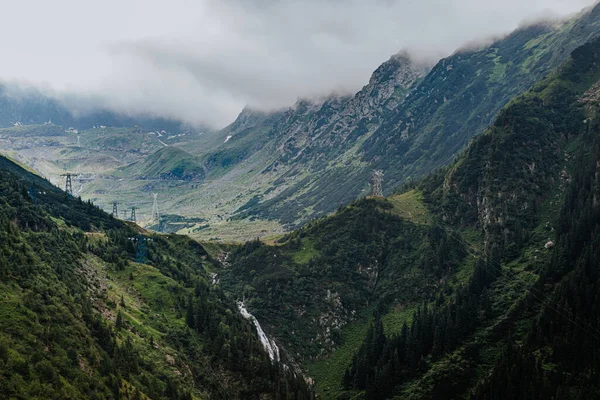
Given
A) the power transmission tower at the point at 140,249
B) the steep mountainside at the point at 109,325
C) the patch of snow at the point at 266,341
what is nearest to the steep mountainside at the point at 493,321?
the patch of snow at the point at 266,341

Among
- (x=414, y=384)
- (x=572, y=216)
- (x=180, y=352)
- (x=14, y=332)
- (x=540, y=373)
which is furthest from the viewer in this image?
(x=572, y=216)

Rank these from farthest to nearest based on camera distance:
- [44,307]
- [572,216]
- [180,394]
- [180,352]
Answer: [572,216]
[180,352]
[180,394]
[44,307]

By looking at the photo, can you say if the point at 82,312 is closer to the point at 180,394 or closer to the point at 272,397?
the point at 180,394

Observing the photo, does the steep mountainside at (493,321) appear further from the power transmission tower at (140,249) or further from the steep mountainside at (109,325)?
the power transmission tower at (140,249)

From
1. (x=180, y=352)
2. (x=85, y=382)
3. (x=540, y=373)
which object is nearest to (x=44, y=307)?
(x=85, y=382)

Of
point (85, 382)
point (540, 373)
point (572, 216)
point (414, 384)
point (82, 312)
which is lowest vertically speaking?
point (414, 384)

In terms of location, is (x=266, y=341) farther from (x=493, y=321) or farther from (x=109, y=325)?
(x=493, y=321)

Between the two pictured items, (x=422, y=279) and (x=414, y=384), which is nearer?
(x=414, y=384)

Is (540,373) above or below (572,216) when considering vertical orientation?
below

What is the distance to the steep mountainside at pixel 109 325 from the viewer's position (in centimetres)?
8112

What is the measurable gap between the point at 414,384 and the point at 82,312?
91.5 metres

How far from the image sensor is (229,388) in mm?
125625

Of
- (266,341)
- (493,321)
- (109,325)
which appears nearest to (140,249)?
(266,341)

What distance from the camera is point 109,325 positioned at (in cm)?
10631
